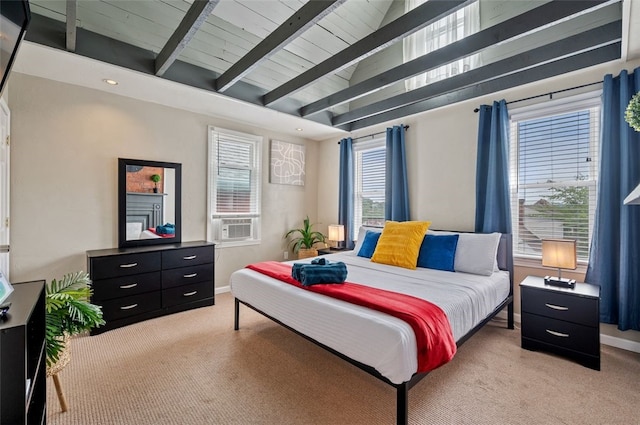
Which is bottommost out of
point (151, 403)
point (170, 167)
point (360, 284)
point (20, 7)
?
point (151, 403)

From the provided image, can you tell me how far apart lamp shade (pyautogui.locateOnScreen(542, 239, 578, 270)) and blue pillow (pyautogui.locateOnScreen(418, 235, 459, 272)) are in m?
0.77

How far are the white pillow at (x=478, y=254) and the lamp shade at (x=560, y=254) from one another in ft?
1.38

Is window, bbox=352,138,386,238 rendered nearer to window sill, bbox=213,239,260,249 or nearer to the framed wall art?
the framed wall art

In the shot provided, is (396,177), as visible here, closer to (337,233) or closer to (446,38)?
(337,233)

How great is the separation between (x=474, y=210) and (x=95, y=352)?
4110 millimetres

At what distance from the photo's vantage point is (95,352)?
2.53m

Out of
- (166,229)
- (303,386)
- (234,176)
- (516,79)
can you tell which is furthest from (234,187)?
(516,79)

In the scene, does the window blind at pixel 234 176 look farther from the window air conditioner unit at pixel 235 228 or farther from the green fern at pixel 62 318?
the green fern at pixel 62 318

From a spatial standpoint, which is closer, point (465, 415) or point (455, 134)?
point (465, 415)

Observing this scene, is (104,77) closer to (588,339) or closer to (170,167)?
(170,167)

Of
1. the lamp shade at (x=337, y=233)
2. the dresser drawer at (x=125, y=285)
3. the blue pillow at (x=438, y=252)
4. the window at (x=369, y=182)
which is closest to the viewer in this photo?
the dresser drawer at (x=125, y=285)

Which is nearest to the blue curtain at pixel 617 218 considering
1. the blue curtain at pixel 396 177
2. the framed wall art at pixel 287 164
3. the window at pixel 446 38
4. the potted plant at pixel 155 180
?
the window at pixel 446 38

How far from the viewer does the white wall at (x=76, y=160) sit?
9.37 feet

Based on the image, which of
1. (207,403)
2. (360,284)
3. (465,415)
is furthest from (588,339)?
(207,403)
